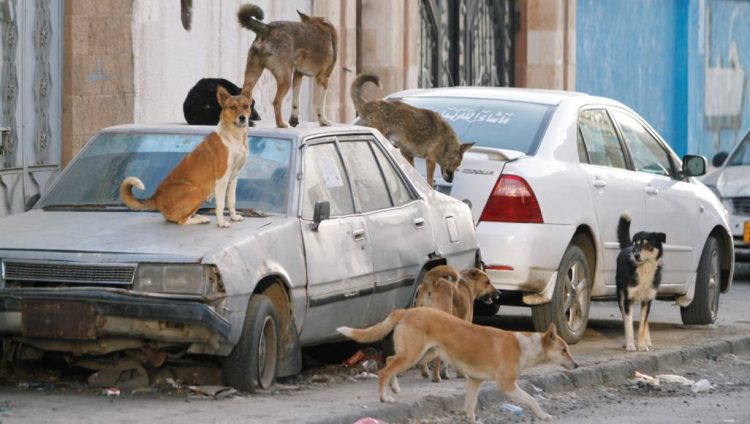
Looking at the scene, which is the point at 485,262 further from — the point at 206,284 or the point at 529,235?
the point at 206,284

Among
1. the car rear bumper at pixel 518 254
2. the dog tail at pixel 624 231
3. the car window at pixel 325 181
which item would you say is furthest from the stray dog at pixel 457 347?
the dog tail at pixel 624 231

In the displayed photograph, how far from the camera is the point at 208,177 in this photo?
32.3 ft

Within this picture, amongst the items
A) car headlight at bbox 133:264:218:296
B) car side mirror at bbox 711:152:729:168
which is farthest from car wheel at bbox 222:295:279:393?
car side mirror at bbox 711:152:729:168

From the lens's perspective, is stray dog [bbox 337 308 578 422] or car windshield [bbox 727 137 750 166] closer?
stray dog [bbox 337 308 578 422]

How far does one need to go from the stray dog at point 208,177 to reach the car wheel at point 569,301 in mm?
3430

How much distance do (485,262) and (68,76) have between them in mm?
4800

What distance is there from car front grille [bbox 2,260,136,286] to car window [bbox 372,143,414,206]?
2.65 metres

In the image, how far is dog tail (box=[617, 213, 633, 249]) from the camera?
1334 cm

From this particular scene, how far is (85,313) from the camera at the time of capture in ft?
30.2

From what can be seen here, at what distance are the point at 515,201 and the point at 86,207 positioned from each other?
11.0 feet

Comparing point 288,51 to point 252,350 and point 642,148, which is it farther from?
point 642,148

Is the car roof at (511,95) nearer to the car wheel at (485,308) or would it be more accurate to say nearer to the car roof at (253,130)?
the car wheel at (485,308)

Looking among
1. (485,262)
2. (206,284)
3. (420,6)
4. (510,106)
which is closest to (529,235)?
(485,262)

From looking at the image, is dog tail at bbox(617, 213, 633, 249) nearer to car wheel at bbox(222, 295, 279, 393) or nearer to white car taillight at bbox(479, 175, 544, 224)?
white car taillight at bbox(479, 175, 544, 224)
